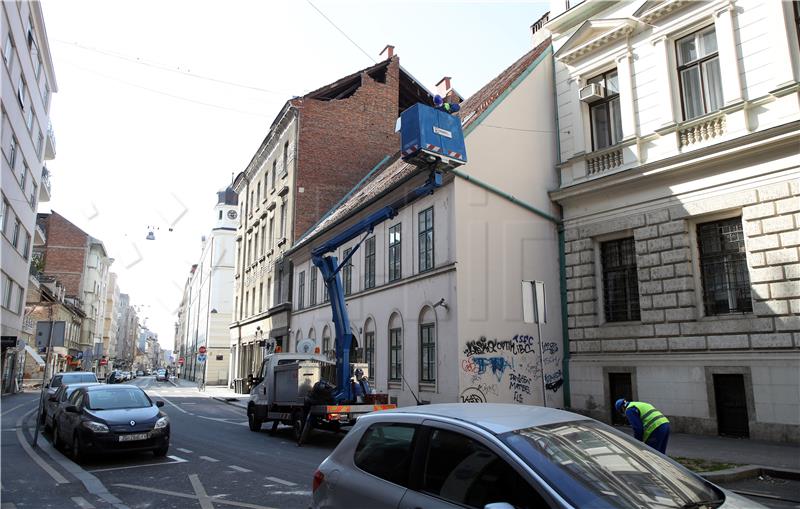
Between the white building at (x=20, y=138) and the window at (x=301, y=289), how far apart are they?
15.2m

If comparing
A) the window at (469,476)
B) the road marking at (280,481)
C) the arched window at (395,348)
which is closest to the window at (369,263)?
the arched window at (395,348)

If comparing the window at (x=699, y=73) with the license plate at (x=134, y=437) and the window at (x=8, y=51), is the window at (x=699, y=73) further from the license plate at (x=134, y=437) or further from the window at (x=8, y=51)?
the window at (x=8, y=51)

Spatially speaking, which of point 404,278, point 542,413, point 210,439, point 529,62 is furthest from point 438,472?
point 529,62

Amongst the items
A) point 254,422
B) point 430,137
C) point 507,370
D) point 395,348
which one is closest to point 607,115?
point 430,137

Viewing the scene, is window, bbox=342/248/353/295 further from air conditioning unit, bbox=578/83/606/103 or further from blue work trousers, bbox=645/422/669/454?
blue work trousers, bbox=645/422/669/454

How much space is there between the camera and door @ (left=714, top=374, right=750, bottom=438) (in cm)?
1275

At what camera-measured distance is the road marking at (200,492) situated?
7381mm

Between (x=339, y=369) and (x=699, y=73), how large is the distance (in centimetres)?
1197

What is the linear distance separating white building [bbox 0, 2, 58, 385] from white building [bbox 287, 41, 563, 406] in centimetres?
2087

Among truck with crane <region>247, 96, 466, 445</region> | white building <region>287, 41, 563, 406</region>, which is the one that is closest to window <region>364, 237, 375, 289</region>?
white building <region>287, 41, 563, 406</region>

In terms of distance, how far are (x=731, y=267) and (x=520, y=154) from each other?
692 centimetres

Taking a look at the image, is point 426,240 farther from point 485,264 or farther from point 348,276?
point 348,276

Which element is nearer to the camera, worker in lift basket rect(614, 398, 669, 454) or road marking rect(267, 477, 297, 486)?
worker in lift basket rect(614, 398, 669, 454)

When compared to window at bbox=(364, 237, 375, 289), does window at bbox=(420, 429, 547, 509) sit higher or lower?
lower
